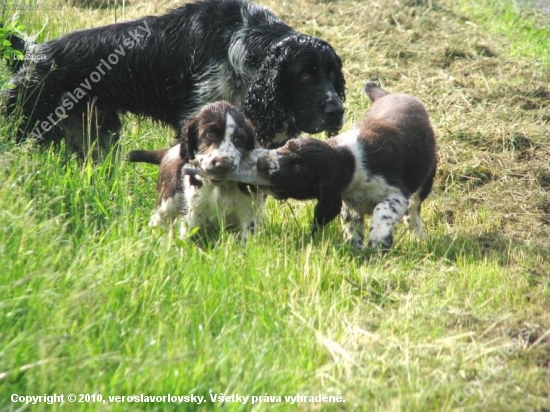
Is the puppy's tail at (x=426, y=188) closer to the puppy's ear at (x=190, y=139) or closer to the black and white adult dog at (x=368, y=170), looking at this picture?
the black and white adult dog at (x=368, y=170)

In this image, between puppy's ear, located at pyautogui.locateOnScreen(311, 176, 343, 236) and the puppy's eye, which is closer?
the puppy's eye

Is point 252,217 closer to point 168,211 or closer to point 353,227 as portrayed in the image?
point 168,211

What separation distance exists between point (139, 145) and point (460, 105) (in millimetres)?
2946

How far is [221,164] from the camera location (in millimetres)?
5316

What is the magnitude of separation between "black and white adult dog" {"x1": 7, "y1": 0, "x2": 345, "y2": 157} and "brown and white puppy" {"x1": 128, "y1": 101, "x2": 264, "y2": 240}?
0.73 meters

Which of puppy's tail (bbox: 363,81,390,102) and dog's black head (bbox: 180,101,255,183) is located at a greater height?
dog's black head (bbox: 180,101,255,183)

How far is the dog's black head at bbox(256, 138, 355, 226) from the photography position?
18.4 feet

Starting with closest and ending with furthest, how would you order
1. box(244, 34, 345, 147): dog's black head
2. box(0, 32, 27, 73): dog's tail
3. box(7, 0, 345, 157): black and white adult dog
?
box(244, 34, 345, 147): dog's black head → box(7, 0, 345, 157): black and white adult dog → box(0, 32, 27, 73): dog's tail

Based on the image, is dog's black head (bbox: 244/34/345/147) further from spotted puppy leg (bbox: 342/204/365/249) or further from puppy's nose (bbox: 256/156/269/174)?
puppy's nose (bbox: 256/156/269/174)

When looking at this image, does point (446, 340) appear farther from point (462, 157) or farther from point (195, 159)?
point (462, 157)

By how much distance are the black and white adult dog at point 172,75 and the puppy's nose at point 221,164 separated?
1.25 meters

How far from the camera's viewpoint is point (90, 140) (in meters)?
6.83

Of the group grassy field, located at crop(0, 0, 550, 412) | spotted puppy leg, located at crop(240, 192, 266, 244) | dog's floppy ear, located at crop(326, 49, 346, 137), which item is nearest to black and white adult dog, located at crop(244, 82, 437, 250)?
spotted puppy leg, located at crop(240, 192, 266, 244)

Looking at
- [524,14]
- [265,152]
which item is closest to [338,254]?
[265,152]
